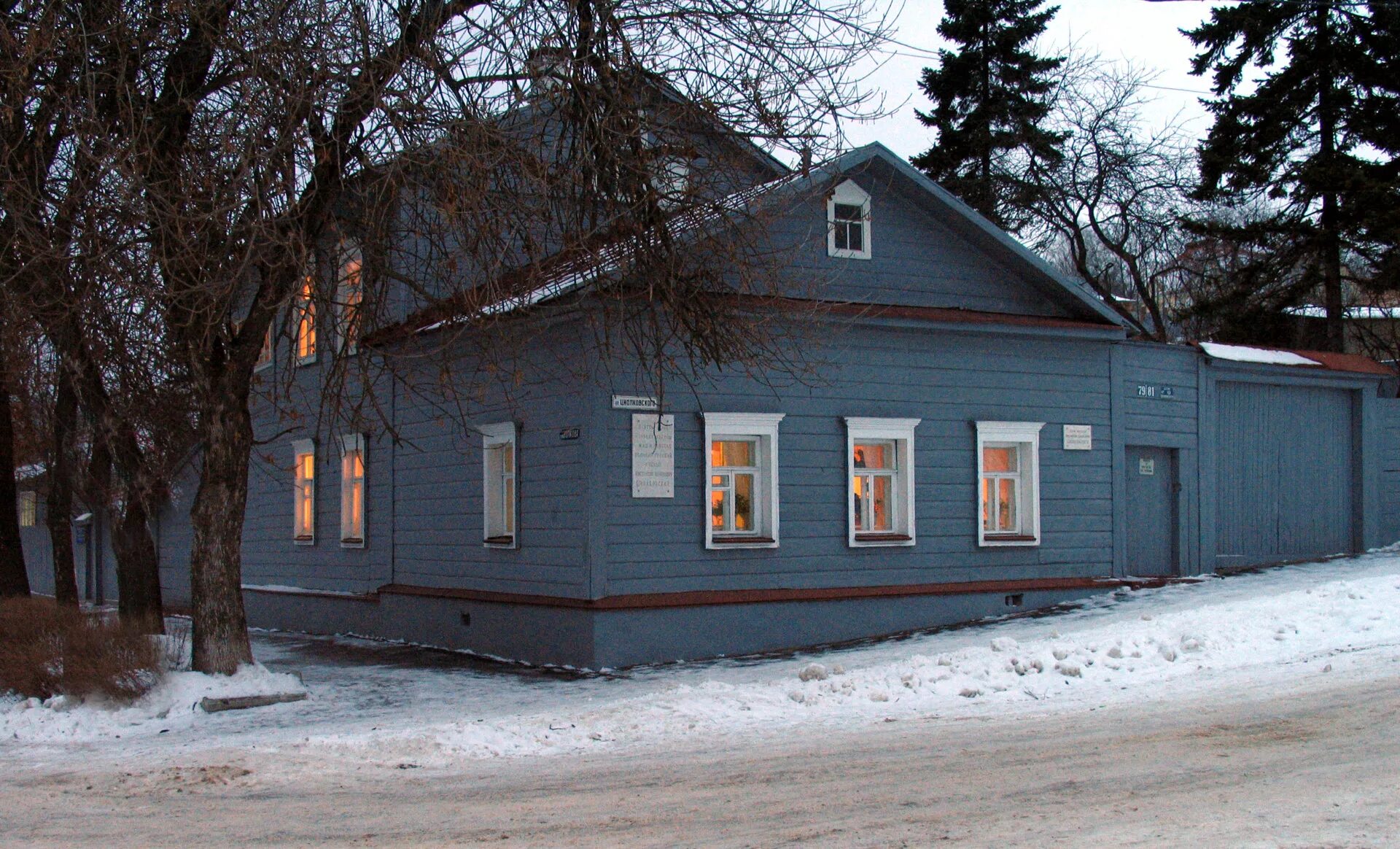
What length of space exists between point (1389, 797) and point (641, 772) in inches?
178

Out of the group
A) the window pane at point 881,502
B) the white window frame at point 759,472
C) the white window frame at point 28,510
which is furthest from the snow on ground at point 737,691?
the white window frame at point 28,510

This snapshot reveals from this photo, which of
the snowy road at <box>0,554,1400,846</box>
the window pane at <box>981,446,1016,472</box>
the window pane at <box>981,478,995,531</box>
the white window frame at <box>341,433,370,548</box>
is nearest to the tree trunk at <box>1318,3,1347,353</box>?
the window pane at <box>981,446,1016,472</box>

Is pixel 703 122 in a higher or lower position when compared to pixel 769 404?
higher

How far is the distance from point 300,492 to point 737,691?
42.2ft

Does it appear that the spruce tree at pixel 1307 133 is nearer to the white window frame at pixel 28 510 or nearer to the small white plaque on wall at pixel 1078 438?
the small white plaque on wall at pixel 1078 438

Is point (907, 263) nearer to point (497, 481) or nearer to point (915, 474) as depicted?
point (915, 474)

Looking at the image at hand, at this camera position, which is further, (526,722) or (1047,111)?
(1047,111)

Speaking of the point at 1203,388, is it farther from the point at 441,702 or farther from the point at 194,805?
the point at 194,805

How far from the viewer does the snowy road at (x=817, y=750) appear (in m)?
7.15

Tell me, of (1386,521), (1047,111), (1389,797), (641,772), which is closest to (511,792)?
(641,772)

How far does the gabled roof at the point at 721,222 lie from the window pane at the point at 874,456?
317 cm

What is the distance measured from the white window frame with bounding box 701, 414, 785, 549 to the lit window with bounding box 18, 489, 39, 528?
31553mm

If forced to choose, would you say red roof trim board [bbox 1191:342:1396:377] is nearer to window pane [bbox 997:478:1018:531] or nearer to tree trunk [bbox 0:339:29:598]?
window pane [bbox 997:478:1018:531]

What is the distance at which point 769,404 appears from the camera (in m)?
15.7
